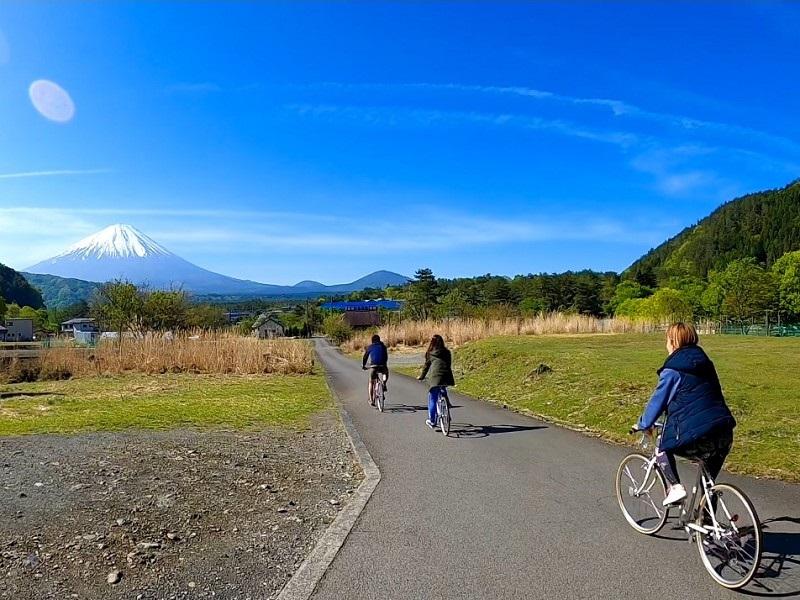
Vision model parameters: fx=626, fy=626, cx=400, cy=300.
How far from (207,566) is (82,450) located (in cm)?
571

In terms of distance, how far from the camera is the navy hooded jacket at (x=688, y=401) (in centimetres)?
461

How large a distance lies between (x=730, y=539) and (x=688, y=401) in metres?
0.99

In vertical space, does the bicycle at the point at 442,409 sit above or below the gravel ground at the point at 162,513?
above

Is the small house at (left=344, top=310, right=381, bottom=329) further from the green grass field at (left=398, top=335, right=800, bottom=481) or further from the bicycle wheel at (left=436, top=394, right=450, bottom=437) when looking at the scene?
the bicycle wheel at (left=436, top=394, right=450, bottom=437)

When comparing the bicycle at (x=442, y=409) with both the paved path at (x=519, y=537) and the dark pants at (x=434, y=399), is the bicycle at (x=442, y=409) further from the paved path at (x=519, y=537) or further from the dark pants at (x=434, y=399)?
the paved path at (x=519, y=537)

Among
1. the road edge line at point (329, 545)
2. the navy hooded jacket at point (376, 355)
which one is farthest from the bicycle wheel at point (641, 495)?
the navy hooded jacket at point (376, 355)

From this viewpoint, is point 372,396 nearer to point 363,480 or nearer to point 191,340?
point 363,480

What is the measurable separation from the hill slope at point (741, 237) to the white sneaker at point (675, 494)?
12462 centimetres

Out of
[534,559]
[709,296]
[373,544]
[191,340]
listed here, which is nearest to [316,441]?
[373,544]

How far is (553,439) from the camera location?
9.91m

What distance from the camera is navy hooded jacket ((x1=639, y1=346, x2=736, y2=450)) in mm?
4609

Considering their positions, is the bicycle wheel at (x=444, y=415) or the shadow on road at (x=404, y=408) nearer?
the bicycle wheel at (x=444, y=415)

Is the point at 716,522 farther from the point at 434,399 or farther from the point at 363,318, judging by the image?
the point at 363,318

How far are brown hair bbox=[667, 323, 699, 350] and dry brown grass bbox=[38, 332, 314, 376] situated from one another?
71.5 ft
